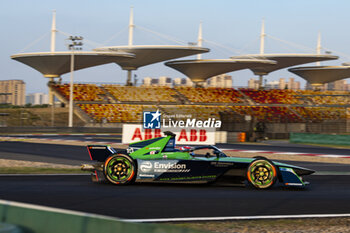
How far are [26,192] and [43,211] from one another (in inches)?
198

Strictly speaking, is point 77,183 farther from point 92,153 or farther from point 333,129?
point 333,129

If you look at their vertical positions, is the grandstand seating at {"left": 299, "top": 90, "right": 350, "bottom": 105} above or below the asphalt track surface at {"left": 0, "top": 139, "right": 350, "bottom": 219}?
above

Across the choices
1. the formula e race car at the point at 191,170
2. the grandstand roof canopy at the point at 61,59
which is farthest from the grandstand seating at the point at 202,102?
the formula e race car at the point at 191,170

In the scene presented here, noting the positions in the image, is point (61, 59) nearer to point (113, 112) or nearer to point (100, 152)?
point (113, 112)

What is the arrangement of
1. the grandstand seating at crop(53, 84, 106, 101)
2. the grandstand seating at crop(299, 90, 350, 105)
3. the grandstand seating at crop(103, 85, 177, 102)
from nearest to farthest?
A: the grandstand seating at crop(53, 84, 106, 101) → the grandstand seating at crop(103, 85, 177, 102) → the grandstand seating at crop(299, 90, 350, 105)

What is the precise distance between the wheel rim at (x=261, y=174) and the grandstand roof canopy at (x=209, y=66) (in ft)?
218

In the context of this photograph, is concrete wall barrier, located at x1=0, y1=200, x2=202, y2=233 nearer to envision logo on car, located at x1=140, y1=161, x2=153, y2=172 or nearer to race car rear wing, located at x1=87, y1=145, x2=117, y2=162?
envision logo on car, located at x1=140, y1=161, x2=153, y2=172

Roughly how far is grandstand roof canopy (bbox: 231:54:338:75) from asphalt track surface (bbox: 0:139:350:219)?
7030 centimetres

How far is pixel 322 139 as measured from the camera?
3262 centimetres

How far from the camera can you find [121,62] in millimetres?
73500

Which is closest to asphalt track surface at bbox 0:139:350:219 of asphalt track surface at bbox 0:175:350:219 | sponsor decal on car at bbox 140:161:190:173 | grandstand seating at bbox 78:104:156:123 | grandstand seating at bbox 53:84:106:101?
asphalt track surface at bbox 0:175:350:219

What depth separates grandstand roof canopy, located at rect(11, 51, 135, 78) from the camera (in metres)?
66.9

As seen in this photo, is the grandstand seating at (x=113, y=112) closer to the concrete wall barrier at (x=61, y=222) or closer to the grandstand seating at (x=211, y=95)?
the grandstand seating at (x=211, y=95)

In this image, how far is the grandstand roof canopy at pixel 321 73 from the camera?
8825cm
